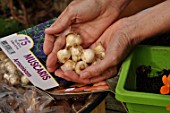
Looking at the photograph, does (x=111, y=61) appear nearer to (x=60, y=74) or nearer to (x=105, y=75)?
(x=105, y=75)

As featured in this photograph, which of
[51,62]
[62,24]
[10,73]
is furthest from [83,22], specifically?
[10,73]

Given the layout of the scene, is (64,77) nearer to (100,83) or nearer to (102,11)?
(100,83)

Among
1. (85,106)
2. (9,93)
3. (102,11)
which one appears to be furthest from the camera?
(102,11)

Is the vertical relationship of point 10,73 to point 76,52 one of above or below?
below

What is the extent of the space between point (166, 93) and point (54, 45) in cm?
47

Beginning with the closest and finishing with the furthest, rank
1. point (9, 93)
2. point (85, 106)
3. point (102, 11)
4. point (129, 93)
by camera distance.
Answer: point (129, 93) < point (85, 106) < point (9, 93) < point (102, 11)

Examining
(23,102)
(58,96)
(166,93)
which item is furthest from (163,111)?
(23,102)

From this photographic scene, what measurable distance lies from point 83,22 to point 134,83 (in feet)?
1.14

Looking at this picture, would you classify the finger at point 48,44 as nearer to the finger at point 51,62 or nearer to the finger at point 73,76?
the finger at point 51,62

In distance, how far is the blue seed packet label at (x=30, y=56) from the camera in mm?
1144

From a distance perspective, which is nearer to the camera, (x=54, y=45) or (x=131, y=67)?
(x=131, y=67)

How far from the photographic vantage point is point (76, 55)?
114 centimetres

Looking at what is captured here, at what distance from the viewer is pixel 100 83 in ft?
3.54

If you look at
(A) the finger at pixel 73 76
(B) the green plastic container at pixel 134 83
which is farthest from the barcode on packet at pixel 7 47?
(B) the green plastic container at pixel 134 83
